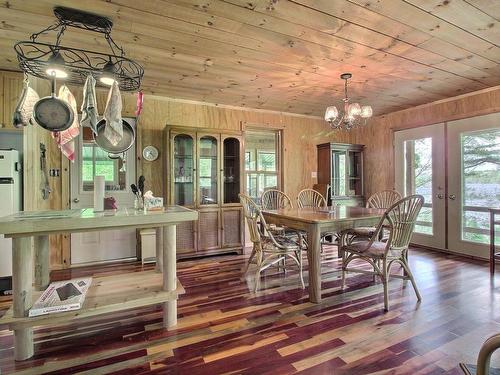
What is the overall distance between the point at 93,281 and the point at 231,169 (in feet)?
8.15

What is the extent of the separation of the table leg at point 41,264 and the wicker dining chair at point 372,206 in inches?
106

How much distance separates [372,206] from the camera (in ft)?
12.5

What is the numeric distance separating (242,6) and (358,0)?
0.78m

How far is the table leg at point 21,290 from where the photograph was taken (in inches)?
65.4

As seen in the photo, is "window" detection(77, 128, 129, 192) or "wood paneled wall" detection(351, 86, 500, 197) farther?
"wood paneled wall" detection(351, 86, 500, 197)

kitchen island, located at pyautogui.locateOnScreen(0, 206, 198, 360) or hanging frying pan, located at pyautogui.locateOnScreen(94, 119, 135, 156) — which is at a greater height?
hanging frying pan, located at pyautogui.locateOnScreen(94, 119, 135, 156)

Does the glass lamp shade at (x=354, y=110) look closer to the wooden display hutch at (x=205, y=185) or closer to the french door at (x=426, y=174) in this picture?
the wooden display hutch at (x=205, y=185)

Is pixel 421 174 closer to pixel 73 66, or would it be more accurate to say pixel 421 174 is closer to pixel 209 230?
pixel 209 230

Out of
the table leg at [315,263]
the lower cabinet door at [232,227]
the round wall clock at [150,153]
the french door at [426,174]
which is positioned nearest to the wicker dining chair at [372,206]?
the table leg at [315,263]

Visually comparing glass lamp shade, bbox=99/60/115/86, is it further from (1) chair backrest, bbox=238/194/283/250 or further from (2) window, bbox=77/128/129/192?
(2) window, bbox=77/128/129/192

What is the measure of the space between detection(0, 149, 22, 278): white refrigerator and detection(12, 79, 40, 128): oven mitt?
39.3 inches

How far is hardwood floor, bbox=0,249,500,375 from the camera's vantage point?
1.62 m

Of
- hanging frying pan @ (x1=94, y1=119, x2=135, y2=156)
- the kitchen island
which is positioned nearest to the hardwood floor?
the kitchen island

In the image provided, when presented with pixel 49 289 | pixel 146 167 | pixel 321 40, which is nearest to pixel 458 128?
pixel 321 40
